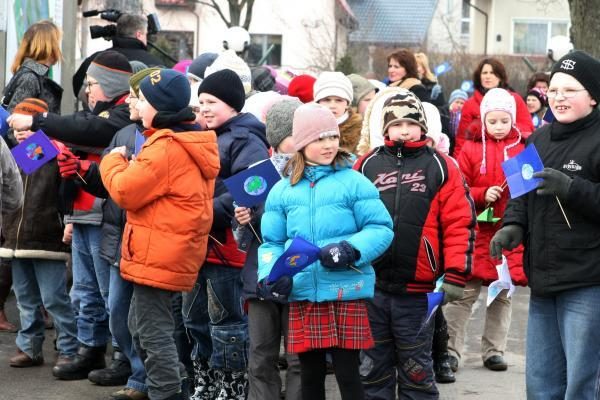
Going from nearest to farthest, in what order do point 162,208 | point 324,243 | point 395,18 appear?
point 324,243 < point 162,208 < point 395,18

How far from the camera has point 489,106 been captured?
8570mm

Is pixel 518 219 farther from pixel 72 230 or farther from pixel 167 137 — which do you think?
pixel 72 230

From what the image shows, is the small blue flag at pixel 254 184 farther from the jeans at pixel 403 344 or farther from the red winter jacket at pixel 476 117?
the red winter jacket at pixel 476 117

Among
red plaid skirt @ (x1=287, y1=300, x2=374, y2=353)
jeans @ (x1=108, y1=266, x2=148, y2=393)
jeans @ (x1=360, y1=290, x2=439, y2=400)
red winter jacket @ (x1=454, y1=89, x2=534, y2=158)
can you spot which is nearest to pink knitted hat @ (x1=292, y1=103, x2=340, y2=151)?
red plaid skirt @ (x1=287, y1=300, x2=374, y2=353)

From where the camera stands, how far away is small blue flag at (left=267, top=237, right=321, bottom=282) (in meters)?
5.68

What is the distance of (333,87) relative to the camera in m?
8.23

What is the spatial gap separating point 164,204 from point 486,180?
2947 mm

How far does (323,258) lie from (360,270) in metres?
0.28

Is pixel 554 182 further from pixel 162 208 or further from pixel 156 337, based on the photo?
pixel 156 337

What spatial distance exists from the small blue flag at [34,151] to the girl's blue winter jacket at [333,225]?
1951 millimetres

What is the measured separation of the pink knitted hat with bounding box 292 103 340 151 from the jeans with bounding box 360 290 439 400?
3.61ft

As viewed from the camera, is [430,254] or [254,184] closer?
[254,184]

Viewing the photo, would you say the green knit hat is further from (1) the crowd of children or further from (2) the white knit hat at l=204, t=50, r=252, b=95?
(2) the white knit hat at l=204, t=50, r=252, b=95

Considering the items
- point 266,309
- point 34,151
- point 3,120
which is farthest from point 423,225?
point 3,120
